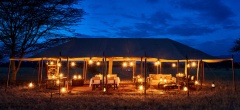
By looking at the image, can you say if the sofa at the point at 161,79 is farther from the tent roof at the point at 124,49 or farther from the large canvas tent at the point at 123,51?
the tent roof at the point at 124,49

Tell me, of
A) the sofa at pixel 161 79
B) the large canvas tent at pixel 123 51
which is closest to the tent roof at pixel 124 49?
the large canvas tent at pixel 123 51

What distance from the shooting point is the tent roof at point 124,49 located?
15.6 meters

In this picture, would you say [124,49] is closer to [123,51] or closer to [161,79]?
[123,51]

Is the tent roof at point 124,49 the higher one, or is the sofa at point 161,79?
the tent roof at point 124,49

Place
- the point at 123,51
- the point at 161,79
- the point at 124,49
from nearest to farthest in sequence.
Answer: the point at 123,51
the point at 124,49
the point at 161,79

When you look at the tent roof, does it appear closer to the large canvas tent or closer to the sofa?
the large canvas tent

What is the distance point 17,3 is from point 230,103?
47.6 feet

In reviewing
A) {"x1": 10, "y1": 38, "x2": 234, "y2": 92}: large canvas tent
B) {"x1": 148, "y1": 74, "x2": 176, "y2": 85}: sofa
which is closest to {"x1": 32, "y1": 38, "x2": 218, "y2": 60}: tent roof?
{"x1": 10, "y1": 38, "x2": 234, "y2": 92}: large canvas tent

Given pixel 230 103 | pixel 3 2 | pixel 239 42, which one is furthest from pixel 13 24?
pixel 239 42

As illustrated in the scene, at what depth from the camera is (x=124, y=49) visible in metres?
16.2

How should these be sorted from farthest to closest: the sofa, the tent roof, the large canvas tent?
the sofa < the tent roof < the large canvas tent

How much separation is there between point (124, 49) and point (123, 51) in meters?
0.47

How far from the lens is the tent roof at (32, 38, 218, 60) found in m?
15.6

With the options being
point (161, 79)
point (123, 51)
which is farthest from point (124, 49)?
point (161, 79)
